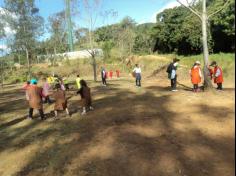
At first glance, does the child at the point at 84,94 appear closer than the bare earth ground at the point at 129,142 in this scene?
No

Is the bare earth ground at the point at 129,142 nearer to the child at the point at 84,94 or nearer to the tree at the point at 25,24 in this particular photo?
the child at the point at 84,94

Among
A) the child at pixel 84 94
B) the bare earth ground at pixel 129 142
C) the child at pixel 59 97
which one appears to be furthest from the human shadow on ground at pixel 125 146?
the child at pixel 59 97

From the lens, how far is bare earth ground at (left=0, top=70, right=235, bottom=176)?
811cm

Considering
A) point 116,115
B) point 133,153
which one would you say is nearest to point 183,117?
point 116,115

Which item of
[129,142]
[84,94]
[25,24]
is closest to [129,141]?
[129,142]

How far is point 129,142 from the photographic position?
964 cm

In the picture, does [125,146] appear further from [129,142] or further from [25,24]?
[25,24]

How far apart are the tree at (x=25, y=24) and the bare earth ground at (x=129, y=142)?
32297 mm

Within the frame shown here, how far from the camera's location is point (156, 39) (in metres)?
51.7

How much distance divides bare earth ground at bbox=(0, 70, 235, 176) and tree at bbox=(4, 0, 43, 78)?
106ft

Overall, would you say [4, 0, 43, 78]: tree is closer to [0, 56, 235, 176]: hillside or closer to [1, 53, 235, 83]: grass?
[1, 53, 235, 83]: grass

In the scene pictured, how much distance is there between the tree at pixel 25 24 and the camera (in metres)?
44.0

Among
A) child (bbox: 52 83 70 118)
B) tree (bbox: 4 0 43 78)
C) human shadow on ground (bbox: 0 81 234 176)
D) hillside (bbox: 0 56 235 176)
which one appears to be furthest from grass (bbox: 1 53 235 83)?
human shadow on ground (bbox: 0 81 234 176)

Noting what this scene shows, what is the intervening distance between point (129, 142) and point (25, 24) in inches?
1512
